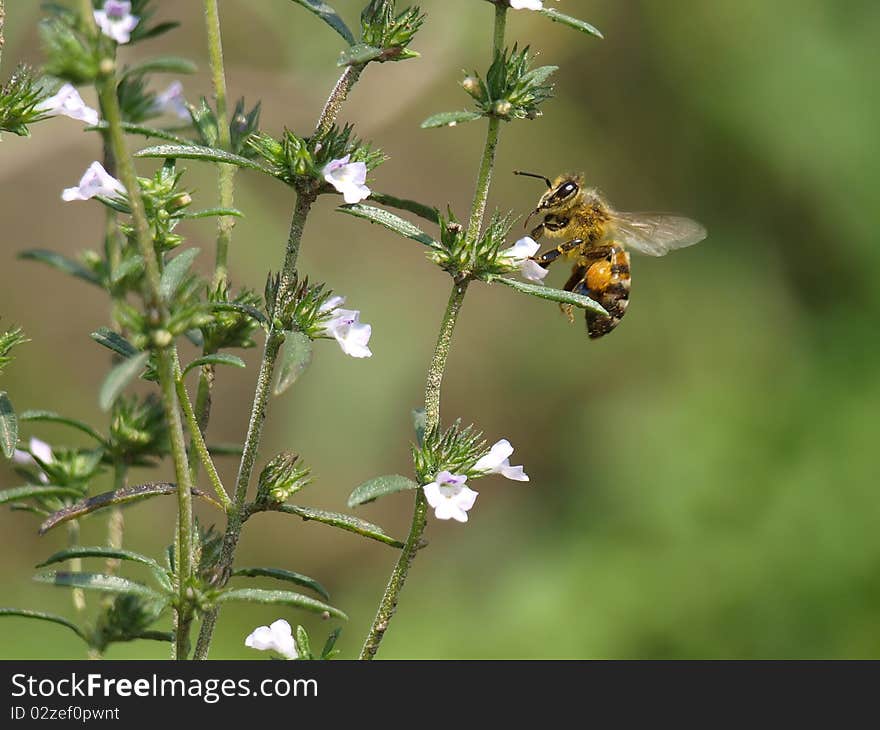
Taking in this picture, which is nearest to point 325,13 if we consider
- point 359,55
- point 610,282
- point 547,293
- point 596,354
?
point 359,55

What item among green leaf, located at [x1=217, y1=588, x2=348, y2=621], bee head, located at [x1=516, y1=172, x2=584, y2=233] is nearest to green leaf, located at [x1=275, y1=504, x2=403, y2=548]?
green leaf, located at [x1=217, y1=588, x2=348, y2=621]

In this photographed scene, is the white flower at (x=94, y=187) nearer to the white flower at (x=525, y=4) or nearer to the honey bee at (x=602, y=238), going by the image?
the white flower at (x=525, y=4)

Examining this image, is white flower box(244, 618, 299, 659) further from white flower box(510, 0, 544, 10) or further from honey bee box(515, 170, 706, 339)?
honey bee box(515, 170, 706, 339)

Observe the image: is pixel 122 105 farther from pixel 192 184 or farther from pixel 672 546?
pixel 672 546

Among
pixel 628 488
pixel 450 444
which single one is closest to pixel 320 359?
pixel 628 488

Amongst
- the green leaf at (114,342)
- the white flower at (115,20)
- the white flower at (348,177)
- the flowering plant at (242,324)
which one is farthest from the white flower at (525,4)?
the green leaf at (114,342)

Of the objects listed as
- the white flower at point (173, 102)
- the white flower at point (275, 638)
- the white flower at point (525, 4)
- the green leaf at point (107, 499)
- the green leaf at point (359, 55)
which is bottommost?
the white flower at point (275, 638)
